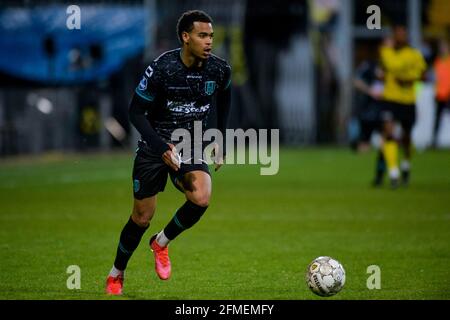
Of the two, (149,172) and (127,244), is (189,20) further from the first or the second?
(127,244)

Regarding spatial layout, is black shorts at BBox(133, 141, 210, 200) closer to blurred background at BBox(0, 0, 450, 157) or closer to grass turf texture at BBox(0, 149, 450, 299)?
grass turf texture at BBox(0, 149, 450, 299)

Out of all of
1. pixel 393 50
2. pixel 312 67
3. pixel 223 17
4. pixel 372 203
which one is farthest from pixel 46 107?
pixel 372 203

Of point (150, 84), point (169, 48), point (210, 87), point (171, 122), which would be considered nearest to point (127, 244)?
point (171, 122)

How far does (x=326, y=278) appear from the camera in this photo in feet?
26.6

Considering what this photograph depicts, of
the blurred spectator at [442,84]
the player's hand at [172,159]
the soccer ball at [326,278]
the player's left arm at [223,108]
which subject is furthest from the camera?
the blurred spectator at [442,84]

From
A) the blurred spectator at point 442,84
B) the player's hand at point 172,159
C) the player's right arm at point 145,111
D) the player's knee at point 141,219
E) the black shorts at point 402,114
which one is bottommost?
the blurred spectator at point 442,84

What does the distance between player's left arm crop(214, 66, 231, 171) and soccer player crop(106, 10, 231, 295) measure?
4.3 inches

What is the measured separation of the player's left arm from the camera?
8898mm

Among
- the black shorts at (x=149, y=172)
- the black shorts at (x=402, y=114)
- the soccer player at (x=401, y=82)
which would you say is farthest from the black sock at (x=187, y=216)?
the black shorts at (x=402, y=114)

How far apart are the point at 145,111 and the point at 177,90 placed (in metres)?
0.31

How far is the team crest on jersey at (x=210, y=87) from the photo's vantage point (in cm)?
869

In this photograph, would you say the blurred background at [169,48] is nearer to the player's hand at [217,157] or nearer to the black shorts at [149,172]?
the player's hand at [217,157]

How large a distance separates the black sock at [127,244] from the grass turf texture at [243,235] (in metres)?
0.24

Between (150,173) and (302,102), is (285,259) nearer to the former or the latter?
(150,173)
